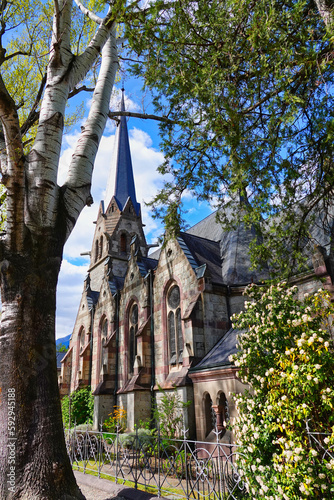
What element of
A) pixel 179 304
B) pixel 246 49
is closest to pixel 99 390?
pixel 179 304

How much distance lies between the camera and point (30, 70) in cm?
1116

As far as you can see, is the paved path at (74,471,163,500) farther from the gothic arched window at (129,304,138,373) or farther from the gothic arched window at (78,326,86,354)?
the gothic arched window at (78,326,86,354)

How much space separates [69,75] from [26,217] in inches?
108

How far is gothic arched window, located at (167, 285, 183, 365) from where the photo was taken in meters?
15.7

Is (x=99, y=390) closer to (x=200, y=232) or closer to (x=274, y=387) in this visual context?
(x=200, y=232)

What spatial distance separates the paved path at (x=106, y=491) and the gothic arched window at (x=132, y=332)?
11.6 metres

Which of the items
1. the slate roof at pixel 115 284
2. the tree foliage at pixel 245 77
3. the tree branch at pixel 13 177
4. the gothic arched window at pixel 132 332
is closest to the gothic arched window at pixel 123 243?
the slate roof at pixel 115 284

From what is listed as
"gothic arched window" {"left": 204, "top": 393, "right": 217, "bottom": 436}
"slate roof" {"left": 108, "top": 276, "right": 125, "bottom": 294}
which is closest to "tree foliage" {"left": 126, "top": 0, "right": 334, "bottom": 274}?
"gothic arched window" {"left": 204, "top": 393, "right": 217, "bottom": 436}

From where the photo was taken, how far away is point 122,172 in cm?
3594

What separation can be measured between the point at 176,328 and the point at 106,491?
962 centimetres

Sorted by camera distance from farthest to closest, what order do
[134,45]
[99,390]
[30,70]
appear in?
1. [99,390]
2. [30,70]
3. [134,45]

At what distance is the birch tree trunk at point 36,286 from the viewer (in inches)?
147

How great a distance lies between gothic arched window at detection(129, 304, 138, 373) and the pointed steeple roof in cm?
1465

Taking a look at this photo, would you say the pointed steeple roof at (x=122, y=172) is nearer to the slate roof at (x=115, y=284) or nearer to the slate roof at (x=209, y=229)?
the slate roof at (x=115, y=284)
